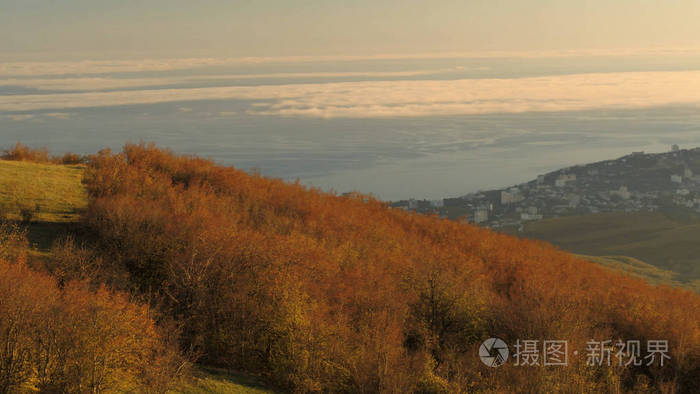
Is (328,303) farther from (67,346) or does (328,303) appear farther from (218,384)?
(67,346)

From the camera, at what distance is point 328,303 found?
36906mm

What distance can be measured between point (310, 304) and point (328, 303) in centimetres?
331

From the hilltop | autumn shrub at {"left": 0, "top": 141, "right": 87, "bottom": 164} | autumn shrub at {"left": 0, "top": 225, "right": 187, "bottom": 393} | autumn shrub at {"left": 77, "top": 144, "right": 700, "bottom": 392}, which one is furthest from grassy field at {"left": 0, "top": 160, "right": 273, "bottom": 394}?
autumn shrub at {"left": 0, "top": 141, "right": 87, "bottom": 164}

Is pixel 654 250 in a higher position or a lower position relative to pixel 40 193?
lower

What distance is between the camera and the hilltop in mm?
29172

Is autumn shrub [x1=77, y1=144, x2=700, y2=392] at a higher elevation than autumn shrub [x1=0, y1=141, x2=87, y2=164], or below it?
below

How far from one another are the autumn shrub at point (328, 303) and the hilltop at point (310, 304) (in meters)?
0.10

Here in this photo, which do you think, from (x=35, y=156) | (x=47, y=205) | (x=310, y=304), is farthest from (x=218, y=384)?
(x=35, y=156)

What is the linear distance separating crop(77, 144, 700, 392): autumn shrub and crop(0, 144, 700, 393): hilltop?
0.10m

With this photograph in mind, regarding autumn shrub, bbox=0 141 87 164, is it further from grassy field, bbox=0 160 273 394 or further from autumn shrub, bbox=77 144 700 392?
autumn shrub, bbox=77 144 700 392

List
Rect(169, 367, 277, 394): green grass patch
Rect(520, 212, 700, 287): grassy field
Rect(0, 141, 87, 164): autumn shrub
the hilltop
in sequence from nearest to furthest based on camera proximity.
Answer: Rect(169, 367, 277, 394): green grass patch, the hilltop, Rect(0, 141, 87, 164): autumn shrub, Rect(520, 212, 700, 287): grassy field

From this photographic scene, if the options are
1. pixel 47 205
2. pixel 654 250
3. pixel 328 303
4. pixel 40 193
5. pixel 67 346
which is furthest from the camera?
pixel 654 250

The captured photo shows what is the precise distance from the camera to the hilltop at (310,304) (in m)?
29.2

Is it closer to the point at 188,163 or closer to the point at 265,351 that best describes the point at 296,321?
the point at 265,351
